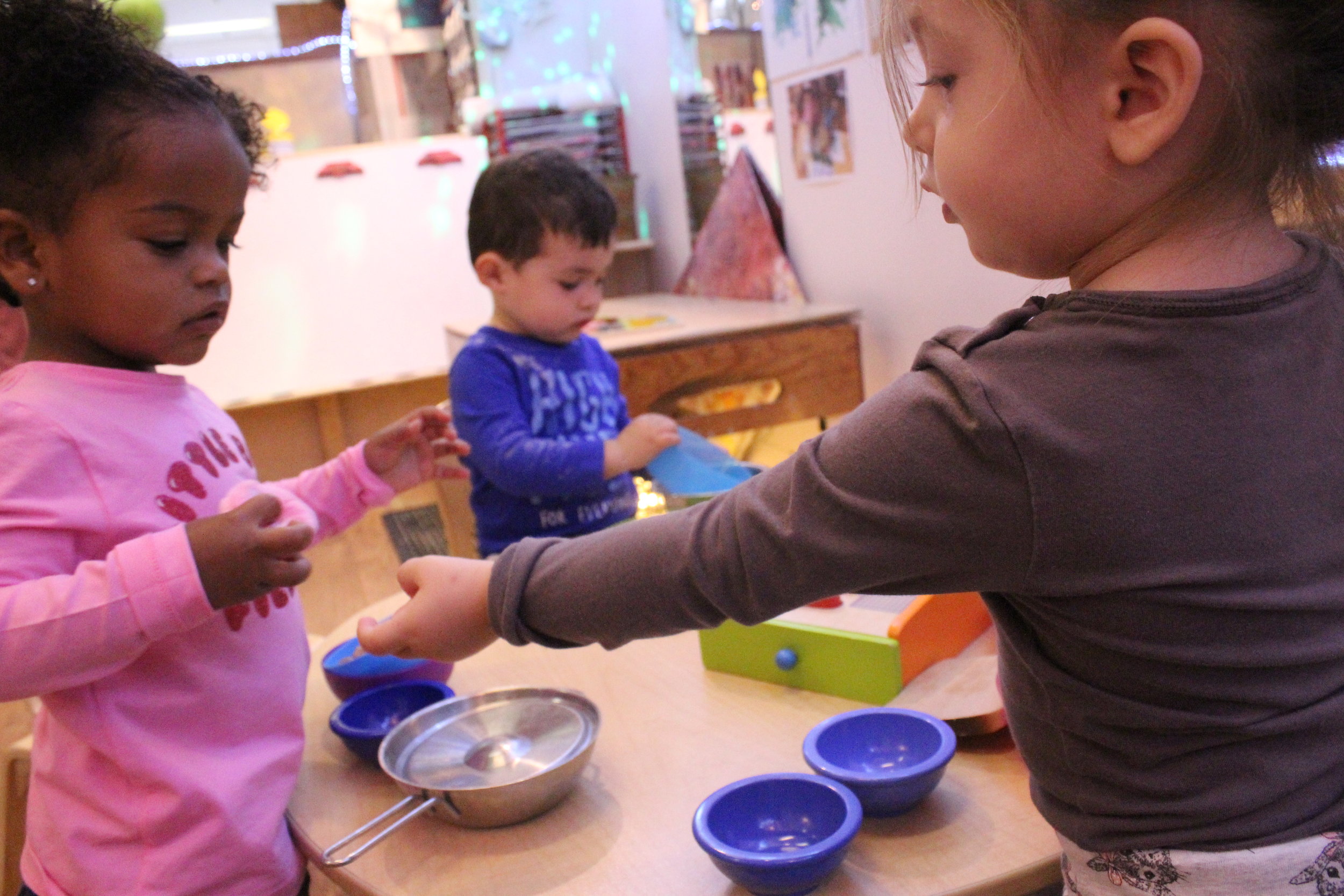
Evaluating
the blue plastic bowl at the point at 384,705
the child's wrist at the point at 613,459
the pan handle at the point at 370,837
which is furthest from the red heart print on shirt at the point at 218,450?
the child's wrist at the point at 613,459

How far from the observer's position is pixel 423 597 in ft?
2.17

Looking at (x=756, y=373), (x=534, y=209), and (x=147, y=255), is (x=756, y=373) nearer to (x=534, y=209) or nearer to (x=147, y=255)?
(x=534, y=209)

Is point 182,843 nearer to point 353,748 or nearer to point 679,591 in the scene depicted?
point 353,748

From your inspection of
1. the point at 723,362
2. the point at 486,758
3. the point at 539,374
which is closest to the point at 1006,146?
the point at 486,758

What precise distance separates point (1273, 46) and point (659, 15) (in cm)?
232

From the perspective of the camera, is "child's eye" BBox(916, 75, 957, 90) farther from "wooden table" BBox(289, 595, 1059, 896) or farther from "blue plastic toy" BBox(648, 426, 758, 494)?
"blue plastic toy" BBox(648, 426, 758, 494)

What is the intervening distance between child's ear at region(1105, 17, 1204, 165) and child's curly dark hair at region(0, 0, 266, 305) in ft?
2.23

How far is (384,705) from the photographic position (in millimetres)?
929

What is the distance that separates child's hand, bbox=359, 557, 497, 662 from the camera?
2.12ft

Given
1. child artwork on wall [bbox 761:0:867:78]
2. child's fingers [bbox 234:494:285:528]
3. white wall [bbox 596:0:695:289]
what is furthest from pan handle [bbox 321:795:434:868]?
white wall [bbox 596:0:695:289]

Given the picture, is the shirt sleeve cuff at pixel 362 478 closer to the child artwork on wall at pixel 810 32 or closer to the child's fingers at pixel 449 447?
the child's fingers at pixel 449 447

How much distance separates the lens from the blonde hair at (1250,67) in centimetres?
48

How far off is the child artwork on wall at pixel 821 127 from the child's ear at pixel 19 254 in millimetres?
1389

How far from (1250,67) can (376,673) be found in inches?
31.8
